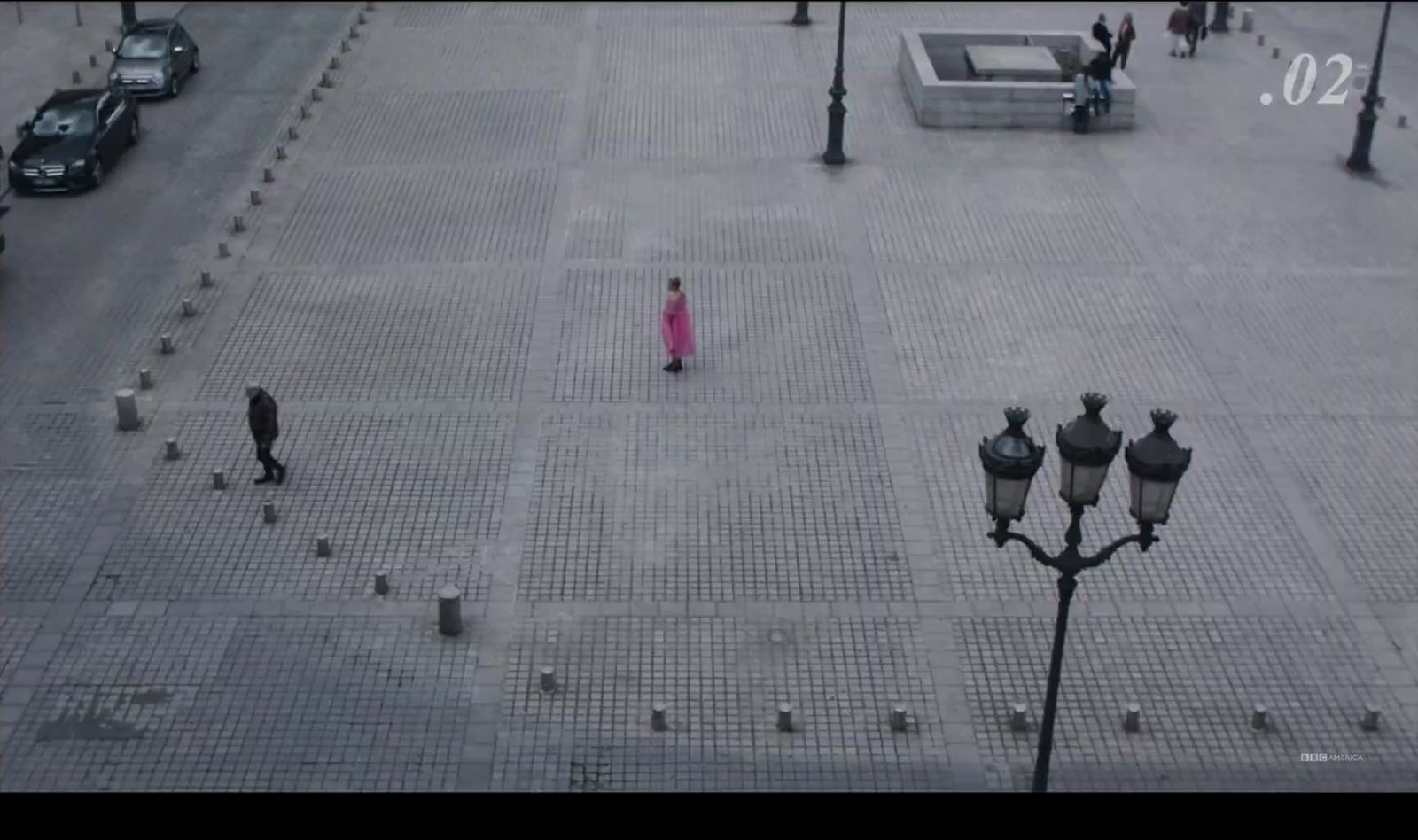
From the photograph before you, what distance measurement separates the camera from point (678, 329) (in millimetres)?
19609

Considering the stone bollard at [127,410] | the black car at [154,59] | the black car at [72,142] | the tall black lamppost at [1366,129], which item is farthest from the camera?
the black car at [154,59]

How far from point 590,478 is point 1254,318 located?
964cm

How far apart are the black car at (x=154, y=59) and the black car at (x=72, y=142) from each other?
98.1 inches

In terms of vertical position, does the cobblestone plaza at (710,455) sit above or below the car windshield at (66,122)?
below

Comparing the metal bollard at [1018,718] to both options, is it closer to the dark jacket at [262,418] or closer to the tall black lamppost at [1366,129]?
the dark jacket at [262,418]

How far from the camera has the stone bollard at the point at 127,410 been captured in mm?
18281

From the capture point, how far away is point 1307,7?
127 ft

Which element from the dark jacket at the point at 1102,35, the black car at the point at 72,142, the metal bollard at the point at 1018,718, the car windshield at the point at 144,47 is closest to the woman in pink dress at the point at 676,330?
the metal bollard at the point at 1018,718

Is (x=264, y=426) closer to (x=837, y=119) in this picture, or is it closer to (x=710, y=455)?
(x=710, y=455)

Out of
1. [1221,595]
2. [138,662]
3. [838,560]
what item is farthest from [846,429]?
[138,662]

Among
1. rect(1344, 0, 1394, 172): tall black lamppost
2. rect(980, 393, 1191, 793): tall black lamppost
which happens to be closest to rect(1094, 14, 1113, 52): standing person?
rect(1344, 0, 1394, 172): tall black lamppost

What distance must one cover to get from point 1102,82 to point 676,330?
12.7 metres

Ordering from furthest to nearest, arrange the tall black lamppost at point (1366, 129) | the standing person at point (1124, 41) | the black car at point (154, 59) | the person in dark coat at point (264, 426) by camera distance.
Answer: the standing person at point (1124, 41) → the black car at point (154, 59) → the tall black lamppost at point (1366, 129) → the person in dark coat at point (264, 426)
